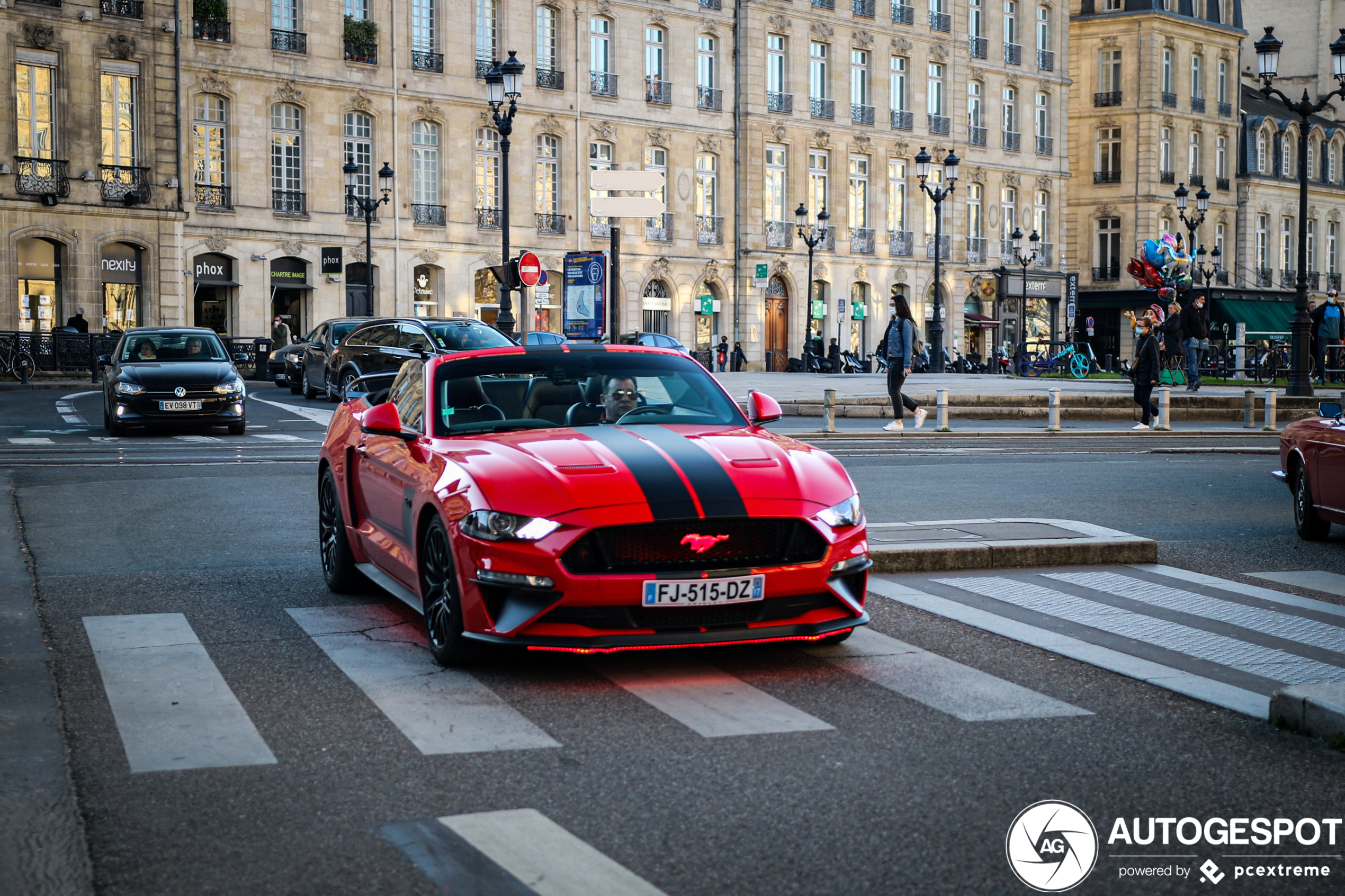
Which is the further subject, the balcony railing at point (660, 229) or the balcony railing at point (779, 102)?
the balcony railing at point (779, 102)

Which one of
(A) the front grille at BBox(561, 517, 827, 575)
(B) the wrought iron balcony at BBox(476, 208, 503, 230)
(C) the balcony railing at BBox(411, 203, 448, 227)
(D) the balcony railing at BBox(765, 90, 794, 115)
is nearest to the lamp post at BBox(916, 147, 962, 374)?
(D) the balcony railing at BBox(765, 90, 794, 115)

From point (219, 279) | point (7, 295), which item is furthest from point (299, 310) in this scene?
point (7, 295)

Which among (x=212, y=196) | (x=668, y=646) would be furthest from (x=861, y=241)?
(x=668, y=646)

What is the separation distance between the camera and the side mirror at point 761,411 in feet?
25.0

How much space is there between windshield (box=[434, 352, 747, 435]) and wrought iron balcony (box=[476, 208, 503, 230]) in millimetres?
43976

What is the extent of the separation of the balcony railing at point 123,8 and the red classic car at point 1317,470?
130 ft

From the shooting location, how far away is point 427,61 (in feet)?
163

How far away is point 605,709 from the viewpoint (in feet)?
19.2

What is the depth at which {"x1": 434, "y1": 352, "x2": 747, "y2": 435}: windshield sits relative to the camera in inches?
293

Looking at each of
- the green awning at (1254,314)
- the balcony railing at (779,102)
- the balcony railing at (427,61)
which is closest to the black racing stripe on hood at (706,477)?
the balcony railing at (427,61)

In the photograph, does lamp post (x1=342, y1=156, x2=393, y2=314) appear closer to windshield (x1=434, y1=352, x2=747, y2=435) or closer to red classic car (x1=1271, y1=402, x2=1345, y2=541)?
red classic car (x1=1271, y1=402, x2=1345, y2=541)

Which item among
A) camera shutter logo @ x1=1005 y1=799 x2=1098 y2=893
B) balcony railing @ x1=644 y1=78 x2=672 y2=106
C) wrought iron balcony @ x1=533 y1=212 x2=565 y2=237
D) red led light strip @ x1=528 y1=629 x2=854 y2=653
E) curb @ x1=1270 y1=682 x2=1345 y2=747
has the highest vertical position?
balcony railing @ x1=644 y1=78 x2=672 y2=106

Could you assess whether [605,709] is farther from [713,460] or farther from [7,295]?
[7,295]

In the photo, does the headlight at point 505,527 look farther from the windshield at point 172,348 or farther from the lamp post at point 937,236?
the lamp post at point 937,236
